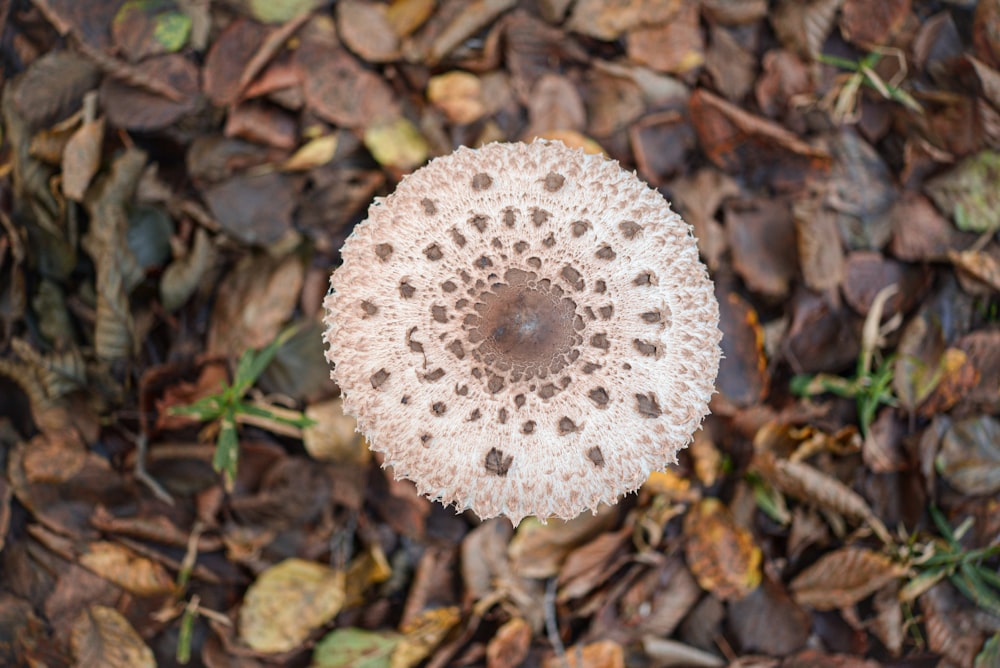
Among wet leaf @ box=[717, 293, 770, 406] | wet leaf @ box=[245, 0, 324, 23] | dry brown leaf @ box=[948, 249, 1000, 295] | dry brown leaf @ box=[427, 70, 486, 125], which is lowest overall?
wet leaf @ box=[717, 293, 770, 406]

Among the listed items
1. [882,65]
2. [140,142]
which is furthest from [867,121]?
[140,142]

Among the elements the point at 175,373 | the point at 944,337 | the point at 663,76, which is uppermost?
the point at 663,76

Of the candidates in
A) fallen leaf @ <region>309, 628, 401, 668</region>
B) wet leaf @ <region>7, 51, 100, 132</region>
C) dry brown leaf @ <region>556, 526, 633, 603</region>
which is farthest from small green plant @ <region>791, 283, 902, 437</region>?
wet leaf @ <region>7, 51, 100, 132</region>

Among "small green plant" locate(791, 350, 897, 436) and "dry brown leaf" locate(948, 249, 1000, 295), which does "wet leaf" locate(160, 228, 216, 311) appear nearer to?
"small green plant" locate(791, 350, 897, 436)

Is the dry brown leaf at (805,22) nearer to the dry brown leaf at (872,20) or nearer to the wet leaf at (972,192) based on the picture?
the dry brown leaf at (872,20)

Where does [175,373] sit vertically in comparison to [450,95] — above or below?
below

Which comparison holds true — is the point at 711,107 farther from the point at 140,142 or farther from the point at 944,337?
the point at 140,142
